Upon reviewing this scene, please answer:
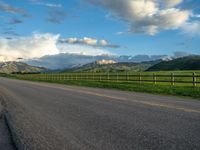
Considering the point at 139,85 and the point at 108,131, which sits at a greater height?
the point at 139,85

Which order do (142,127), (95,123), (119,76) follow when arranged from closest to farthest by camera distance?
(142,127) → (95,123) → (119,76)

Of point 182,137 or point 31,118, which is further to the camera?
point 31,118

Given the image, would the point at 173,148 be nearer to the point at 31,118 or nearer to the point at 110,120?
the point at 110,120

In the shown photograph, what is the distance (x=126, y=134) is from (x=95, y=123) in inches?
66.1

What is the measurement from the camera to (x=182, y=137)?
6074mm

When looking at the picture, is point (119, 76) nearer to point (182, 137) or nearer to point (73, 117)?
point (73, 117)

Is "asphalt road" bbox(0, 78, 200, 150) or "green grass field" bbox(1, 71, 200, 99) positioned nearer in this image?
"asphalt road" bbox(0, 78, 200, 150)

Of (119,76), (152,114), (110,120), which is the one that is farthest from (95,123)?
(119,76)

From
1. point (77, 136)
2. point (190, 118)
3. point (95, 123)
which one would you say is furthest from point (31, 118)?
point (190, 118)

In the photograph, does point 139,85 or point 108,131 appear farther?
point 139,85

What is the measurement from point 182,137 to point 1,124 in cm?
572

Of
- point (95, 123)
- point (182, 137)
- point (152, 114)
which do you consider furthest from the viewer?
point (152, 114)

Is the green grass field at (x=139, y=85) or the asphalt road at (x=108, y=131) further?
the green grass field at (x=139, y=85)

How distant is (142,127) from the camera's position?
7.21m
